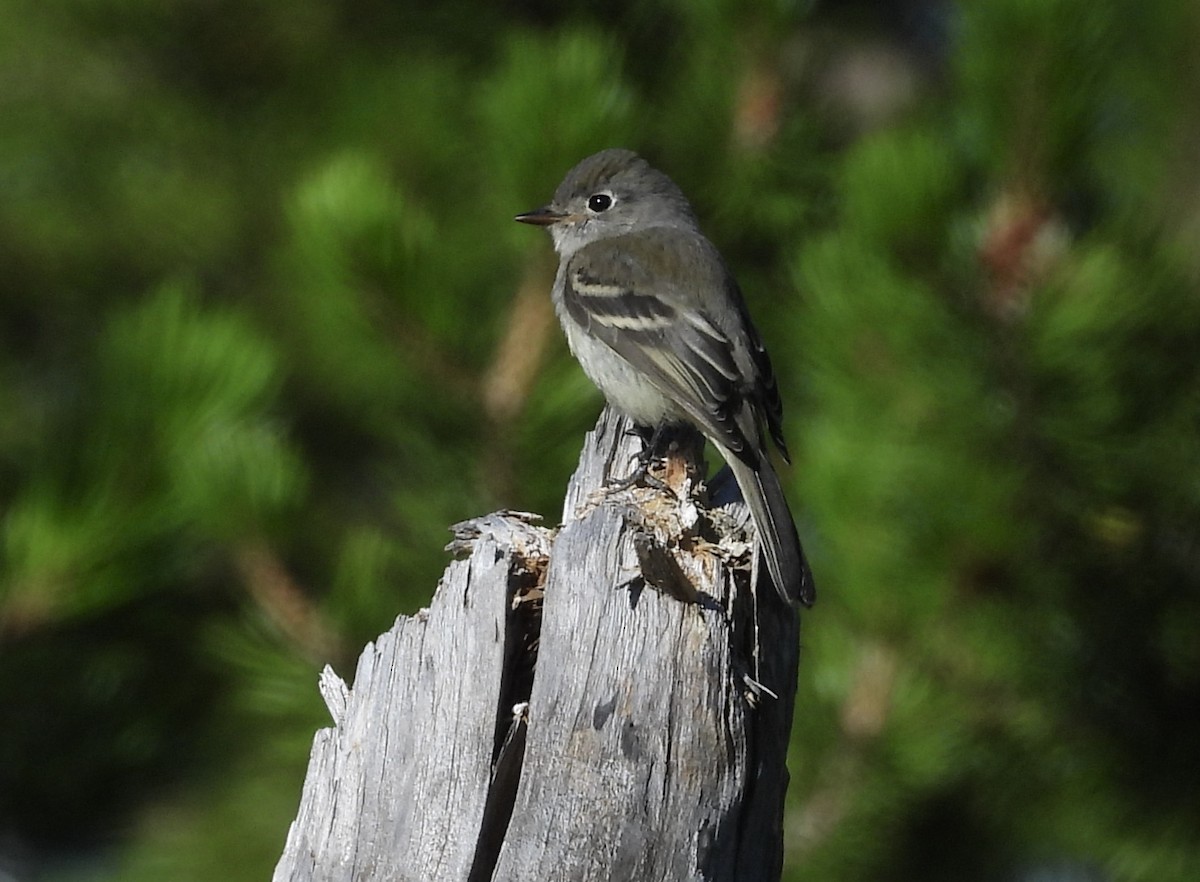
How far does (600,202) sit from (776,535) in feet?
7.57

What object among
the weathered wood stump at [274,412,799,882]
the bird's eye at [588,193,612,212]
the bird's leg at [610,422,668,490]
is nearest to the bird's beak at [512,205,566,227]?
the bird's eye at [588,193,612,212]

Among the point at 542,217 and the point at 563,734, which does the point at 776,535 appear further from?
the point at 542,217

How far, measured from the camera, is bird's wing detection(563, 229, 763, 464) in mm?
4492

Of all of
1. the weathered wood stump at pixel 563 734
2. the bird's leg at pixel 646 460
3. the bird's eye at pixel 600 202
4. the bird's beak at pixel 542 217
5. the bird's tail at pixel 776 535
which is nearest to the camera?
the weathered wood stump at pixel 563 734

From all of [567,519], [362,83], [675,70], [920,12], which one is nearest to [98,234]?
[362,83]

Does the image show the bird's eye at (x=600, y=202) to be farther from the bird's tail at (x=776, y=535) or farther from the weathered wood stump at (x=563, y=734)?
the weathered wood stump at (x=563, y=734)

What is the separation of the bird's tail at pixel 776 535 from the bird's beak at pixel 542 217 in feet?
3.65

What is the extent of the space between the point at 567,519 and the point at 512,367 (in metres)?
1.45

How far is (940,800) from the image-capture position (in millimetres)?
5793

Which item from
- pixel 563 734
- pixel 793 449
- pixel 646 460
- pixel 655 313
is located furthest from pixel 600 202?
pixel 563 734

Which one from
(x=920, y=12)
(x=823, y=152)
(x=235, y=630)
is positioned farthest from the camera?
(x=920, y=12)

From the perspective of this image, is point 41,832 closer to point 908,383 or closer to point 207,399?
point 207,399

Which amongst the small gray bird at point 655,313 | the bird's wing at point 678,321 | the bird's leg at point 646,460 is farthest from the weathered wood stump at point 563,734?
the bird's wing at point 678,321

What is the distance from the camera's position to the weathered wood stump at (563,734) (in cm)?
261
